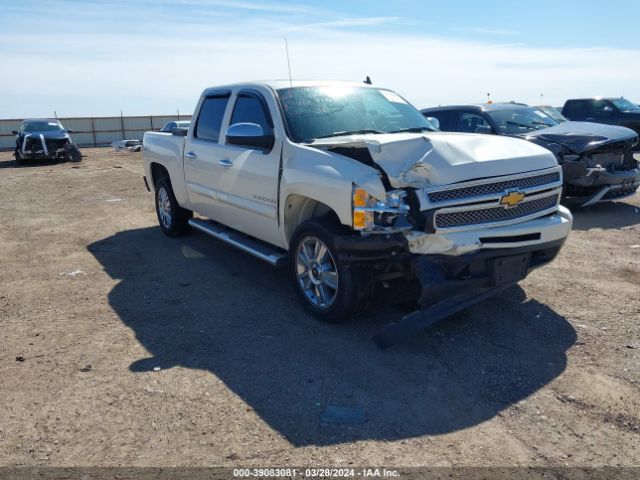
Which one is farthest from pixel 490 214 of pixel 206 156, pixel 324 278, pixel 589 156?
pixel 589 156

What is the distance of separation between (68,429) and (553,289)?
14.2 ft

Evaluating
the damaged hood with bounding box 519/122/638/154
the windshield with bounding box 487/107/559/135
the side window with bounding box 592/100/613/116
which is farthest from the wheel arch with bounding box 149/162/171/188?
the side window with bounding box 592/100/613/116

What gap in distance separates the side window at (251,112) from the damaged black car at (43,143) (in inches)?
662

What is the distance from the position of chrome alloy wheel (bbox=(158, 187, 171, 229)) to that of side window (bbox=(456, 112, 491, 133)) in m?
5.18

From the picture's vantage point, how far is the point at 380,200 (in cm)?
395

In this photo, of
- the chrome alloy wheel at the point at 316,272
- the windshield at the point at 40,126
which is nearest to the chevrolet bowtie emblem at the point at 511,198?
the chrome alloy wheel at the point at 316,272

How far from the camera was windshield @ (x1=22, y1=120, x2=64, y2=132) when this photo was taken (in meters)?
20.7

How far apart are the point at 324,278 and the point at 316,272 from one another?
123 millimetres

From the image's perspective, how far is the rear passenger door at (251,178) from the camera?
5.11 metres

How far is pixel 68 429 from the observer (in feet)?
10.7

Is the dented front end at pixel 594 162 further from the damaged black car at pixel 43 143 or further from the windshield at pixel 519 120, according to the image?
the damaged black car at pixel 43 143

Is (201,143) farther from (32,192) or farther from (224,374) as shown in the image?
(32,192)

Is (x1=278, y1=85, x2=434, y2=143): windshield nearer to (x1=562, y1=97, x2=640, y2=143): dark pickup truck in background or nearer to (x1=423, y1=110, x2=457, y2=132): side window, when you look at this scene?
(x1=423, y1=110, x2=457, y2=132): side window

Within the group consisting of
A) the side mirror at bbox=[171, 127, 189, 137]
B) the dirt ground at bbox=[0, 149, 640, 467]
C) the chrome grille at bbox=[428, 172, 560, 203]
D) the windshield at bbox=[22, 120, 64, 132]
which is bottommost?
the dirt ground at bbox=[0, 149, 640, 467]
